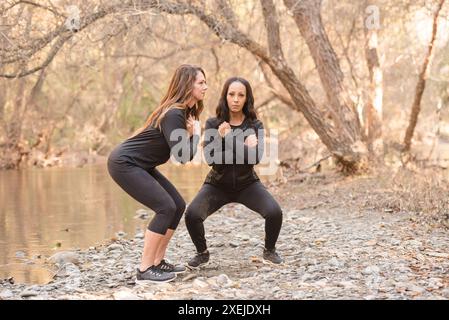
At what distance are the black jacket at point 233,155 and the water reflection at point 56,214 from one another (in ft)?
7.48

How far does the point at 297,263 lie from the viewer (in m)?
6.72

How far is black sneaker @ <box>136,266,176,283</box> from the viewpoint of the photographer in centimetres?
598

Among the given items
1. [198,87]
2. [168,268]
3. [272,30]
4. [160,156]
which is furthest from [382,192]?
[160,156]

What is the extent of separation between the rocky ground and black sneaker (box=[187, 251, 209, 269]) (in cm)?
8

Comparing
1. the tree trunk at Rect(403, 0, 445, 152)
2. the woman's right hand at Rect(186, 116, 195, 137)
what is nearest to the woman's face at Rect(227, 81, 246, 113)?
the woman's right hand at Rect(186, 116, 195, 137)

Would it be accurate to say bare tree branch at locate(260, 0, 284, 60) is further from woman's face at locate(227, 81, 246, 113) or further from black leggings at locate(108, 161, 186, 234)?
black leggings at locate(108, 161, 186, 234)

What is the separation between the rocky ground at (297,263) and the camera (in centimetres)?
543

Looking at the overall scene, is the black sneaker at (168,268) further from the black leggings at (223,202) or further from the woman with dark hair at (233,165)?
the black leggings at (223,202)

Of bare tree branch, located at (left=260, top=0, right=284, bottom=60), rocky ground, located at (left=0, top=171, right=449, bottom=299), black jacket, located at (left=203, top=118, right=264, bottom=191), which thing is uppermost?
bare tree branch, located at (left=260, top=0, right=284, bottom=60)

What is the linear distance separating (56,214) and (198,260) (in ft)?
22.3

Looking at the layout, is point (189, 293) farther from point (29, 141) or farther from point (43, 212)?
point (29, 141)

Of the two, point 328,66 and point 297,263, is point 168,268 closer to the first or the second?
point 297,263

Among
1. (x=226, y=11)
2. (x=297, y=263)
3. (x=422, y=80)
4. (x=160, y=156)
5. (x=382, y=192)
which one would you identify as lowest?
(x=297, y=263)

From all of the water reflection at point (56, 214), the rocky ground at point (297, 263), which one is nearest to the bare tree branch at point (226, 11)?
the rocky ground at point (297, 263)
